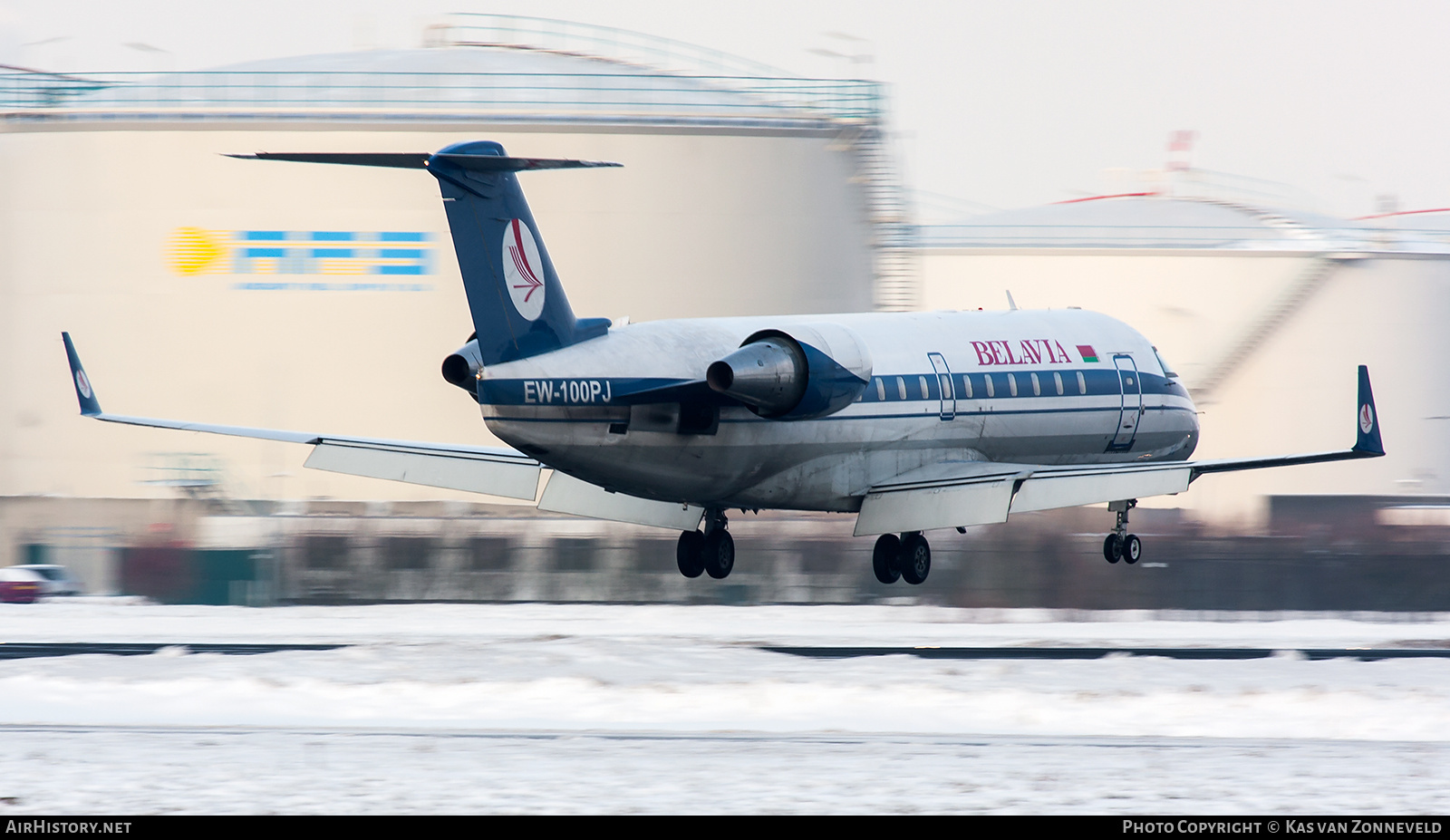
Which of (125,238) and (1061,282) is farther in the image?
(1061,282)

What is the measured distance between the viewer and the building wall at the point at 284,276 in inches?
1692

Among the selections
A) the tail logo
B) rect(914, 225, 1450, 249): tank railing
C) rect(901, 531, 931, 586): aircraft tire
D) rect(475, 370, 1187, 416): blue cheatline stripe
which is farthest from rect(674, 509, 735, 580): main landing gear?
rect(914, 225, 1450, 249): tank railing

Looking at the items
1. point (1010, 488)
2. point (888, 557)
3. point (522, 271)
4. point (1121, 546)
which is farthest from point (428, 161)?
point (1121, 546)

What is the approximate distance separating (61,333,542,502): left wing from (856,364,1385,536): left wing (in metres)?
6.23

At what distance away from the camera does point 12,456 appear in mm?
45031

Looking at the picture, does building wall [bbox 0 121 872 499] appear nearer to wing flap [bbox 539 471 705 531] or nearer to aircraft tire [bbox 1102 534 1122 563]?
wing flap [bbox 539 471 705 531]

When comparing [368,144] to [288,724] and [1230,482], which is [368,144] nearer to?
[288,724]

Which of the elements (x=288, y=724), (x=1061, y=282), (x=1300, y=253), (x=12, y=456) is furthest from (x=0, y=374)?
(x=1300, y=253)

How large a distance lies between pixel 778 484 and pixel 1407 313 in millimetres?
35033

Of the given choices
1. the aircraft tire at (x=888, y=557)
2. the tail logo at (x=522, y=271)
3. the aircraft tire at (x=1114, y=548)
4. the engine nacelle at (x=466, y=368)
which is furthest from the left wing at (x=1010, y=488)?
the engine nacelle at (x=466, y=368)

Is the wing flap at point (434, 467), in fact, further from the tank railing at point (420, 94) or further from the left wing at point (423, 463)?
the tank railing at point (420, 94)

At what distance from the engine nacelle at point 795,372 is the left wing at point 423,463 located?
19.1ft

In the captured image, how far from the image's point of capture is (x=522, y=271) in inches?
1051

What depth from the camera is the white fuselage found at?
26.6 m
